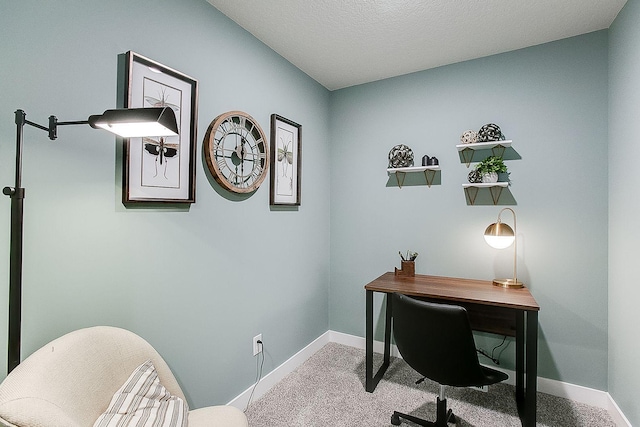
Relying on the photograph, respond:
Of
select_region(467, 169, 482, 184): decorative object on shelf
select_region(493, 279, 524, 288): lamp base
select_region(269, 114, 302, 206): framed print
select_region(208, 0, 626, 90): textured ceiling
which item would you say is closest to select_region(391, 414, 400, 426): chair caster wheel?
select_region(493, 279, 524, 288): lamp base

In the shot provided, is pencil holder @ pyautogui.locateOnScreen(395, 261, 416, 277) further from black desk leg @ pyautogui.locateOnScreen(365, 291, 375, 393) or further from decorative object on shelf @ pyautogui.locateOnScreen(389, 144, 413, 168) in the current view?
decorative object on shelf @ pyautogui.locateOnScreen(389, 144, 413, 168)

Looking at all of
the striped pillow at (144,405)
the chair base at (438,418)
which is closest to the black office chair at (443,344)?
the chair base at (438,418)

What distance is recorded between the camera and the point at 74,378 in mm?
1065

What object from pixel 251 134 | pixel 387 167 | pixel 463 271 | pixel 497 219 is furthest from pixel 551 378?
pixel 251 134

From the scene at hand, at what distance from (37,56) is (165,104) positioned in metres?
0.51

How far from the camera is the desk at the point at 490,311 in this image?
179 cm

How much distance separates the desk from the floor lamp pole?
1813 millimetres

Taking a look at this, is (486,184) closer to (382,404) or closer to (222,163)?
(382,404)

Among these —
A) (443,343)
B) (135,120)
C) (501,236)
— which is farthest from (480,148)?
(135,120)

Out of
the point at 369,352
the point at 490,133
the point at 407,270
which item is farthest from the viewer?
the point at 407,270

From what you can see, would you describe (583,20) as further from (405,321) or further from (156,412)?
(156,412)

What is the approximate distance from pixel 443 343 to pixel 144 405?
4.49ft

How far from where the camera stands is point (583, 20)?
2016mm

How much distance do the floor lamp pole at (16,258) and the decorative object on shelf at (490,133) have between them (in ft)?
8.71
